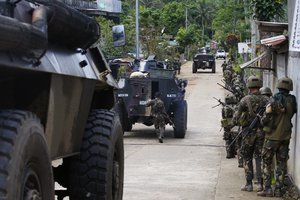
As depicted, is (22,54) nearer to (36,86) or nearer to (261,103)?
(36,86)

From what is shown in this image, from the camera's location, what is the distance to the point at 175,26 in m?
70.8

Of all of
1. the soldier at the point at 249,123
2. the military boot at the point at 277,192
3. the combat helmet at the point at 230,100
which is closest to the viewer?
the military boot at the point at 277,192

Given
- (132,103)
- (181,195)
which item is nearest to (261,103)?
(181,195)

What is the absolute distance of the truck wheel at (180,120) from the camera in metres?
16.8

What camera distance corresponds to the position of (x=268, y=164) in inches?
341

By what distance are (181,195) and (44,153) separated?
5.72 m

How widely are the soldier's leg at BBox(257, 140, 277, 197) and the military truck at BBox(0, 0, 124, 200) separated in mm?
3248

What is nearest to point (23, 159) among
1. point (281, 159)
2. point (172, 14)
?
point (281, 159)

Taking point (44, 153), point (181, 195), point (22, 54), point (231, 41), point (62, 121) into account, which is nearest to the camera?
point (22, 54)

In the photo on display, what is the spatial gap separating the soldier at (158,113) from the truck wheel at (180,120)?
18.3 inches

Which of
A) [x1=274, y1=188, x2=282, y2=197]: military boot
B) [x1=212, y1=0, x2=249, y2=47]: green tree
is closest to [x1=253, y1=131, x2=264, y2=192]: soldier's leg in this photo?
[x1=274, y1=188, x2=282, y2=197]: military boot

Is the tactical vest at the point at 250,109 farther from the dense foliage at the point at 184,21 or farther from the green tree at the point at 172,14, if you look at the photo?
the green tree at the point at 172,14

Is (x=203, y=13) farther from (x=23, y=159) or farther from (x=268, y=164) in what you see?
(x=23, y=159)

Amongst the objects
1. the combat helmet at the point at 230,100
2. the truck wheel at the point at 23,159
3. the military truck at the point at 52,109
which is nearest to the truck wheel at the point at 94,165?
the military truck at the point at 52,109
